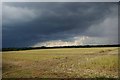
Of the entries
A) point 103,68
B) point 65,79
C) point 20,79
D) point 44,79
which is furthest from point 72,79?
point 103,68

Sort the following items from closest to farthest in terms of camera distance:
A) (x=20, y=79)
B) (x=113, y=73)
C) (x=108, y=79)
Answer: (x=108, y=79) < (x=20, y=79) < (x=113, y=73)

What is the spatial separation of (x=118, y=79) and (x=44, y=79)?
6.00 meters

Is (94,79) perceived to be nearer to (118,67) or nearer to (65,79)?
(65,79)

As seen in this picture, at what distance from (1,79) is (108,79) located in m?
8.85

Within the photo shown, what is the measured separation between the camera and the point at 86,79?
81.1 ft

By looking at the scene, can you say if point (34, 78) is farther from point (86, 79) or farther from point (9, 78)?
point (86, 79)

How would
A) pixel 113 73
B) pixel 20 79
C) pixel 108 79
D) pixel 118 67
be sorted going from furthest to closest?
pixel 118 67, pixel 113 73, pixel 20 79, pixel 108 79

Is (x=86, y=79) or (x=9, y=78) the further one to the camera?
(x=9, y=78)

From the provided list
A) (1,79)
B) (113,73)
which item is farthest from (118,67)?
(1,79)

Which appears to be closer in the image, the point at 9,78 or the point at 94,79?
the point at 94,79

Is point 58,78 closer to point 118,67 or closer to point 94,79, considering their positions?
point 94,79

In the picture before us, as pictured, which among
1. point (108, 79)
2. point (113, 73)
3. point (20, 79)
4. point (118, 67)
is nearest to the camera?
point (108, 79)

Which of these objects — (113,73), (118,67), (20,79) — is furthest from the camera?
(118,67)

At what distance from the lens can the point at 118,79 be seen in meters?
24.3
